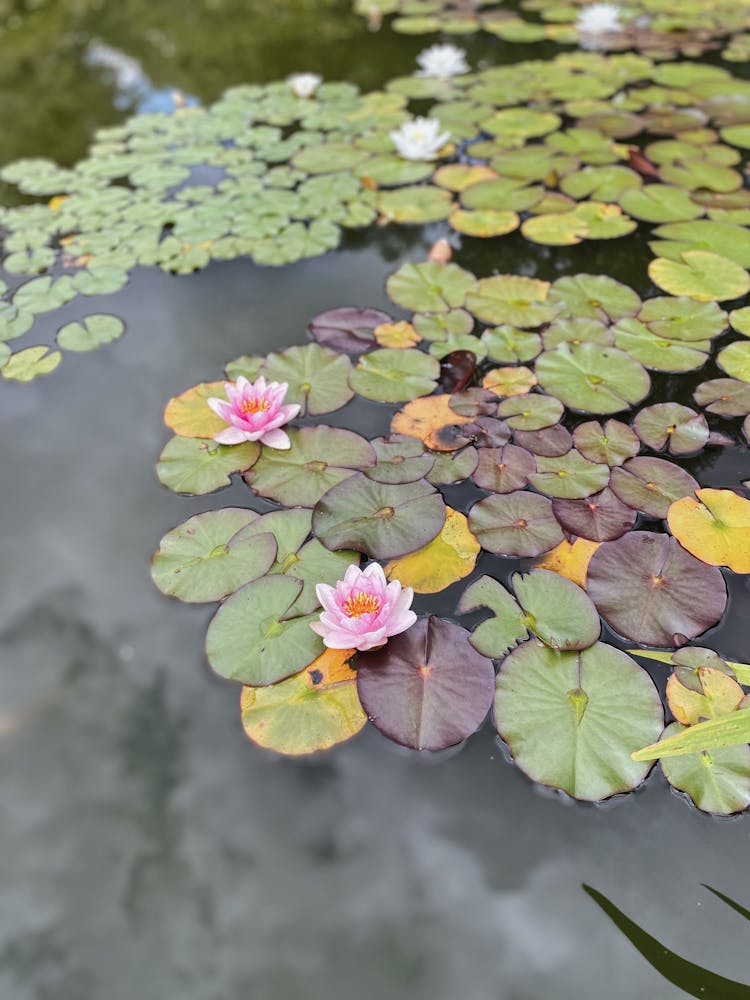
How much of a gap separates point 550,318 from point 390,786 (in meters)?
1.65

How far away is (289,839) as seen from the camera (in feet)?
→ 4.22

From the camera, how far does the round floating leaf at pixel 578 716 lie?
128 cm

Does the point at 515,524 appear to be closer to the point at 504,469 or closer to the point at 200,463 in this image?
the point at 504,469

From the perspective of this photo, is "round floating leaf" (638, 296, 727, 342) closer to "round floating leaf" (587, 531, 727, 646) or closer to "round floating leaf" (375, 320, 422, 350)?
"round floating leaf" (375, 320, 422, 350)

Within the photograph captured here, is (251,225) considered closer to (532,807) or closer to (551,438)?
(551,438)

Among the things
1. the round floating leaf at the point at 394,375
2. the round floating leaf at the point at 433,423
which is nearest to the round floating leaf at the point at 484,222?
Answer: the round floating leaf at the point at 394,375

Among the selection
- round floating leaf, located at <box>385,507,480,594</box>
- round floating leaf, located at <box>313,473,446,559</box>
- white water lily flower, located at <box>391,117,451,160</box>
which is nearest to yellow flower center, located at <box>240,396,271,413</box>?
round floating leaf, located at <box>313,473,446,559</box>

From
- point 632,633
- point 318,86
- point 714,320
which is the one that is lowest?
point 632,633

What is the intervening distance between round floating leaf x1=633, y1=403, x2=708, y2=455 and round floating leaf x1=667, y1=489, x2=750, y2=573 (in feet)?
→ 0.61

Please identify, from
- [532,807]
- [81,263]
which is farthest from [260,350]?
[532,807]

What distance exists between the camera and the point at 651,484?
1760 millimetres

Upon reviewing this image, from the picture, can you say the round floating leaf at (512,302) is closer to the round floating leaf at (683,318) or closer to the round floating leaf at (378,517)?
the round floating leaf at (683,318)

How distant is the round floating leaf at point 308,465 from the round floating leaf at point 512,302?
0.78 meters

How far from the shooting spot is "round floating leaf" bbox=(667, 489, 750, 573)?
62.7 inches
